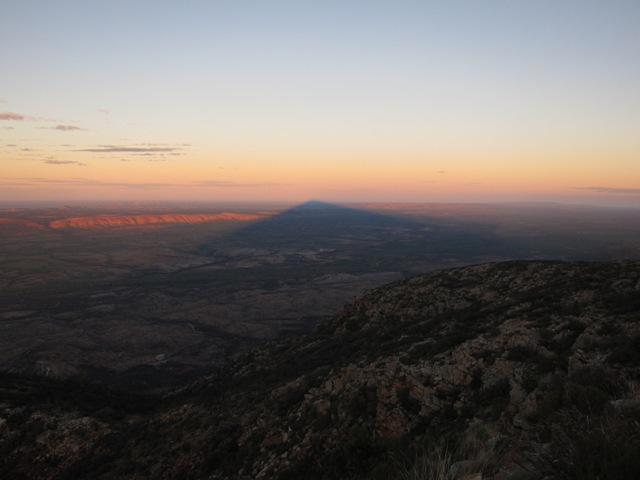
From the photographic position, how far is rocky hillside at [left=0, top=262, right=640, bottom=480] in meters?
→ 5.91

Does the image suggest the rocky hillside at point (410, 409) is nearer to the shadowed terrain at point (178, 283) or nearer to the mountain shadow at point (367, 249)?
the shadowed terrain at point (178, 283)

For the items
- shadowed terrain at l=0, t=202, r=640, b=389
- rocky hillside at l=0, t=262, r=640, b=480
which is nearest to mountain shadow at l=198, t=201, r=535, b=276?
shadowed terrain at l=0, t=202, r=640, b=389

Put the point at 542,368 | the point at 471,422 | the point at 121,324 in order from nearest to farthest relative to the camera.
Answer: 1. the point at 471,422
2. the point at 542,368
3. the point at 121,324

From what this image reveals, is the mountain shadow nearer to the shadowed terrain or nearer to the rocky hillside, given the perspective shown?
the shadowed terrain

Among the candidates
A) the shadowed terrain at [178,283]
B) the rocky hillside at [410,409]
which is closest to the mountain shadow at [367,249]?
the shadowed terrain at [178,283]

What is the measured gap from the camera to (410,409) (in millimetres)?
9984

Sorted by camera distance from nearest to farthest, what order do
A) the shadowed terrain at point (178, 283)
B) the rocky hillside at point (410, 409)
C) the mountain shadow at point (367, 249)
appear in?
1. the rocky hillside at point (410, 409)
2. the shadowed terrain at point (178, 283)
3. the mountain shadow at point (367, 249)

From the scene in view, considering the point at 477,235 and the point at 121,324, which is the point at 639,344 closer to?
the point at 121,324

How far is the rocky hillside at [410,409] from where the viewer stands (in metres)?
5.91

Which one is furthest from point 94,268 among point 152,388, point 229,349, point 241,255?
point 152,388

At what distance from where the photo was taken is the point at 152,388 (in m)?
32.8

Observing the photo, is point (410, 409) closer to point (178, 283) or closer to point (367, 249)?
point (178, 283)

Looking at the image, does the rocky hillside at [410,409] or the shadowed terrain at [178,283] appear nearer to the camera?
the rocky hillside at [410,409]

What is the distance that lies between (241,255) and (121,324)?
225 ft
